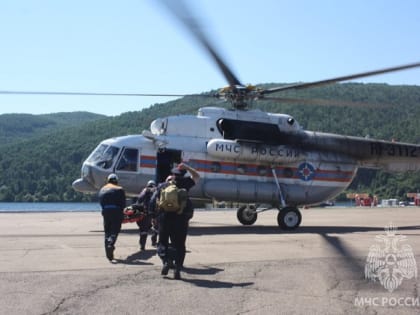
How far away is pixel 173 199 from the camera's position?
8047 mm

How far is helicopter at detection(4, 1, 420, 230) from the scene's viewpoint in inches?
638

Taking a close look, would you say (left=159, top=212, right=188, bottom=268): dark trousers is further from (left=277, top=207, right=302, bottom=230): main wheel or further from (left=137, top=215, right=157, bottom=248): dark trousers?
(left=277, top=207, right=302, bottom=230): main wheel

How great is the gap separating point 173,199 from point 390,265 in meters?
3.67

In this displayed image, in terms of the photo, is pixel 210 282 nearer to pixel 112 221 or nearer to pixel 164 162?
pixel 112 221

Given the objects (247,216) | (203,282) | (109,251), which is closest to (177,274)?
(203,282)

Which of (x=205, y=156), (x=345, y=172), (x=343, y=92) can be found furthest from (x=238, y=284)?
(x=343, y=92)

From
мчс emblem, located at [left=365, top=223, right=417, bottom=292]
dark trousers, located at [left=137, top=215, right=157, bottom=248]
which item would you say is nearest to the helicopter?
dark trousers, located at [left=137, top=215, right=157, bottom=248]

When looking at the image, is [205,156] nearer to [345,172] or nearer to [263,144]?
[263,144]

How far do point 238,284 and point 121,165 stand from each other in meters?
9.37

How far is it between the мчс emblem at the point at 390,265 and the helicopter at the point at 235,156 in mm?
6139

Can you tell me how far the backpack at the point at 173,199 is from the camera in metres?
8.05

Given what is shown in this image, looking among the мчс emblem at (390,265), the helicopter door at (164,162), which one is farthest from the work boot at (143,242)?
the helicopter door at (164,162)

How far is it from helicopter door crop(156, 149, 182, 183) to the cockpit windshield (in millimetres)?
1303

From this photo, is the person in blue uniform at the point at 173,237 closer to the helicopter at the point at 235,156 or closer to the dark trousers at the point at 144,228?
the dark trousers at the point at 144,228
